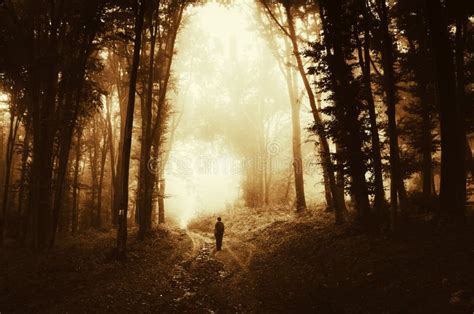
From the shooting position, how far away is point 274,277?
36.5ft

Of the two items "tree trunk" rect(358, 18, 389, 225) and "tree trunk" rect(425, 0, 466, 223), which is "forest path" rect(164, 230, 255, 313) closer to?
"tree trunk" rect(358, 18, 389, 225)

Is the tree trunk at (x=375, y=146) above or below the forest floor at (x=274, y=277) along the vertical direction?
above

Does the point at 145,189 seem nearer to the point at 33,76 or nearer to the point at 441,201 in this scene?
the point at 33,76

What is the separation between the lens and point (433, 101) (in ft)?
55.9

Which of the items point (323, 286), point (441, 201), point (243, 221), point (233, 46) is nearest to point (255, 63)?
point (233, 46)

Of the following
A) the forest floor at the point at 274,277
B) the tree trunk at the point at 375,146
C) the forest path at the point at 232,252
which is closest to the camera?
the forest floor at the point at 274,277

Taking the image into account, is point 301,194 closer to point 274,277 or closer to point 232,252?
point 232,252

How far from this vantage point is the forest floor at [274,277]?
303 inches

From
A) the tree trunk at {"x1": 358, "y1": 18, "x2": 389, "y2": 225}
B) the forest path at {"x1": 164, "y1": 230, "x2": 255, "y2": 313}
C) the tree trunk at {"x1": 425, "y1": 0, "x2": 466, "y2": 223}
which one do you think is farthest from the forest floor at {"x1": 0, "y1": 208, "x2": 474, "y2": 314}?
the tree trunk at {"x1": 358, "y1": 18, "x2": 389, "y2": 225}

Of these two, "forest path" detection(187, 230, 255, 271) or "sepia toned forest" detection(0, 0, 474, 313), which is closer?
"sepia toned forest" detection(0, 0, 474, 313)

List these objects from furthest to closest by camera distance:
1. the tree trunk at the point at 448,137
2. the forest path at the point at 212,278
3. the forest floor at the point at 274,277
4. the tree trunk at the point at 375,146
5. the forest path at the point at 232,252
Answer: the forest path at the point at 232,252
the tree trunk at the point at 375,146
the tree trunk at the point at 448,137
the forest path at the point at 212,278
the forest floor at the point at 274,277

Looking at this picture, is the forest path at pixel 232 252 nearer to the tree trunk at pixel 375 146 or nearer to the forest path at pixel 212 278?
the forest path at pixel 212 278

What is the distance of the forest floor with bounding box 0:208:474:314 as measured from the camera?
7.69 m

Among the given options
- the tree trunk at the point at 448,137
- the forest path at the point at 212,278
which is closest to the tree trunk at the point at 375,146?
the tree trunk at the point at 448,137
